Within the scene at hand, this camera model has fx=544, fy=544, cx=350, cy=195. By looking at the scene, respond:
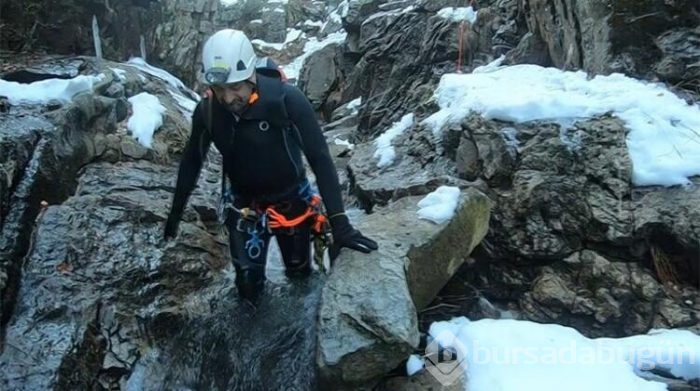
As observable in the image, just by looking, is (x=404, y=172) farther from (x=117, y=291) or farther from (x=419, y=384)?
(x=117, y=291)

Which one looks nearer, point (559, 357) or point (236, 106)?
point (559, 357)

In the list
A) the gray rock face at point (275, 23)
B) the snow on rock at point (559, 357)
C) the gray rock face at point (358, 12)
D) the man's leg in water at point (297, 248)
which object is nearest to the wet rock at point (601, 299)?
the snow on rock at point (559, 357)

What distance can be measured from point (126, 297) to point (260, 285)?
1.21 m

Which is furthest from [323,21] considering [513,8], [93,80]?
[93,80]

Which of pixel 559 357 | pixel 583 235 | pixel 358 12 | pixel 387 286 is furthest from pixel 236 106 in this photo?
pixel 358 12

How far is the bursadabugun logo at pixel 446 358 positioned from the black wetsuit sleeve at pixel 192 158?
228cm

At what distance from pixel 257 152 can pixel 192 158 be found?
0.63 metres

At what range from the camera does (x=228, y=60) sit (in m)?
3.79

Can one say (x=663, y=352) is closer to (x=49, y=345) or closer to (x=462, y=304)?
(x=462, y=304)

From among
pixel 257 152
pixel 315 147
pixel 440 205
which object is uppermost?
pixel 315 147

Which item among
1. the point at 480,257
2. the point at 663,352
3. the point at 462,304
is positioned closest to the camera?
the point at 663,352

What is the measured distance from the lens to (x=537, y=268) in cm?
498

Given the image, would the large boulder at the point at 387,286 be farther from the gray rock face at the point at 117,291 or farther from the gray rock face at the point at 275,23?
the gray rock face at the point at 275,23

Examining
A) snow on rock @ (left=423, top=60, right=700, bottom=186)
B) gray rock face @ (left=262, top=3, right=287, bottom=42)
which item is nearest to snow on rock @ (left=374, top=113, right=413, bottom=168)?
snow on rock @ (left=423, top=60, right=700, bottom=186)
